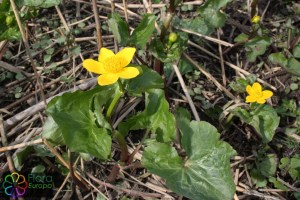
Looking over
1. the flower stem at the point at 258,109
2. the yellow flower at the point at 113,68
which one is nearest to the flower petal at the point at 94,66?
the yellow flower at the point at 113,68

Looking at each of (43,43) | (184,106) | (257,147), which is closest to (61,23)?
(43,43)

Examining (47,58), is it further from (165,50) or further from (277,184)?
(277,184)

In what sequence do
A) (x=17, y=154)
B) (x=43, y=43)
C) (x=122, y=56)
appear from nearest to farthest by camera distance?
(x=122, y=56) < (x=17, y=154) < (x=43, y=43)

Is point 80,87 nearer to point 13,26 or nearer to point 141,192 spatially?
point 13,26

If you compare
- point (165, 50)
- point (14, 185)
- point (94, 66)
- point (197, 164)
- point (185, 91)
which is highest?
point (94, 66)

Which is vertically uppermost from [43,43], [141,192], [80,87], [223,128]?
[43,43]

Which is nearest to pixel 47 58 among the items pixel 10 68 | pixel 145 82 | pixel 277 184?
pixel 10 68

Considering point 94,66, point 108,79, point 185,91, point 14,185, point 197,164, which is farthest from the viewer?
point 185,91
